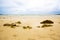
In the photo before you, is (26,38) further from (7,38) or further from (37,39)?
(7,38)

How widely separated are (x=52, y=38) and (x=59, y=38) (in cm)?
16

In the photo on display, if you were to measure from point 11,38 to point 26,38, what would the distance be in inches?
14.2

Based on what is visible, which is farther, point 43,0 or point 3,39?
point 43,0

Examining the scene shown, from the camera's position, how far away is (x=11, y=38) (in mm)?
3059

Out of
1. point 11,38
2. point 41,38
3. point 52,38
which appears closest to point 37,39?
point 41,38

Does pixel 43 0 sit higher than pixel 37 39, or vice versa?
pixel 43 0

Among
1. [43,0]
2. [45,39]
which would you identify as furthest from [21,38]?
[43,0]

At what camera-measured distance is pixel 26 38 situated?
→ 120 inches

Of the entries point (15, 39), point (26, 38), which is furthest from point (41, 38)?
point (15, 39)

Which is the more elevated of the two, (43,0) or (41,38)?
(43,0)

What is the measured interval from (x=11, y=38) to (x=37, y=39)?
624mm

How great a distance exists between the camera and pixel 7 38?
3.06 meters

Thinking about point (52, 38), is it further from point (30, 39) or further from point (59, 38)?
point (30, 39)

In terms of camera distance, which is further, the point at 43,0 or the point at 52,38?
Result: the point at 43,0
